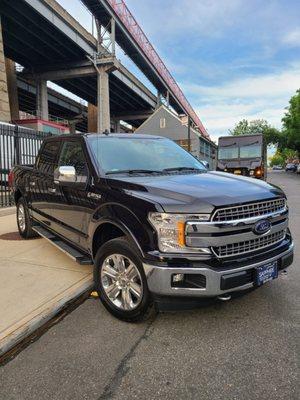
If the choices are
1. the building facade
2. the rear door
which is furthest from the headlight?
the building facade

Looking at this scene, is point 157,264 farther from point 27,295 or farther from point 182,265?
point 27,295

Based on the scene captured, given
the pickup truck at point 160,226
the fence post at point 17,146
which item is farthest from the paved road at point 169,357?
the fence post at point 17,146

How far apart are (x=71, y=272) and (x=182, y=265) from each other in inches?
91.0

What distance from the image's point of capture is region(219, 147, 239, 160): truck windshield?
66.2 ft

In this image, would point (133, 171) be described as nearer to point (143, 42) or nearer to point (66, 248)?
point (66, 248)

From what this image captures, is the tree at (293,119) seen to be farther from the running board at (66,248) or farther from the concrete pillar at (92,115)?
the running board at (66,248)

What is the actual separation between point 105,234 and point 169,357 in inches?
61.0

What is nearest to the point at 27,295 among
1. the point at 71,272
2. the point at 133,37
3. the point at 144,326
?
the point at 71,272

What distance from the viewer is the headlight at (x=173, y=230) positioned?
11.0 ft

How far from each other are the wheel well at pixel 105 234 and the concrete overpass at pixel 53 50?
2336 cm

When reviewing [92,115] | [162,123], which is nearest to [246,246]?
[162,123]

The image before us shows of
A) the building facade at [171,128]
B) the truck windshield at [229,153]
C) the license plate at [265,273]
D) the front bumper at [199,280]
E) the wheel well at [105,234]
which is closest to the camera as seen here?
the front bumper at [199,280]

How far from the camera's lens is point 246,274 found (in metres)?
3.49

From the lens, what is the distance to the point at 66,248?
512cm
